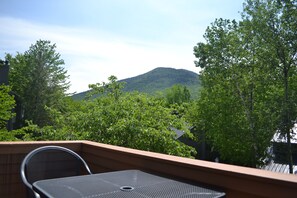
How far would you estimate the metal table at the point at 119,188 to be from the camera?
1.47 meters

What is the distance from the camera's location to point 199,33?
21.6 m

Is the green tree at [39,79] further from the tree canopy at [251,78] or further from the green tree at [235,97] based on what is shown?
the tree canopy at [251,78]

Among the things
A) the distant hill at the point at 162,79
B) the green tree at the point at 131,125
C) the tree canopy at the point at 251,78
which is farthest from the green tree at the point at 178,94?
the green tree at the point at 131,125

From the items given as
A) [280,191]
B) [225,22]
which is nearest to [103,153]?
[280,191]

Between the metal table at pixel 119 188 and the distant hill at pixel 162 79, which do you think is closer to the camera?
the metal table at pixel 119 188

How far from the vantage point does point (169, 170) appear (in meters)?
2.04

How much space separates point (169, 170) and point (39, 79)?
29522 mm

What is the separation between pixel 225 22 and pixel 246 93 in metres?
5.17

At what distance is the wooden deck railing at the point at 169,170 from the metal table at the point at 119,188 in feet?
0.47

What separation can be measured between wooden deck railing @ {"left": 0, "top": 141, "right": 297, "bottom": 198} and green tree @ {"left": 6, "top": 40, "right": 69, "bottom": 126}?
27020mm

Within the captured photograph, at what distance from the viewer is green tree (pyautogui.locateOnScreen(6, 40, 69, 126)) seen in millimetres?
28469

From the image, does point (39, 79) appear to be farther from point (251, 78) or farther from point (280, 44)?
point (280, 44)

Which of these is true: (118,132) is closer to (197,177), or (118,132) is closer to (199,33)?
(197,177)

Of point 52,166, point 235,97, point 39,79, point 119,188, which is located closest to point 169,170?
point 119,188
